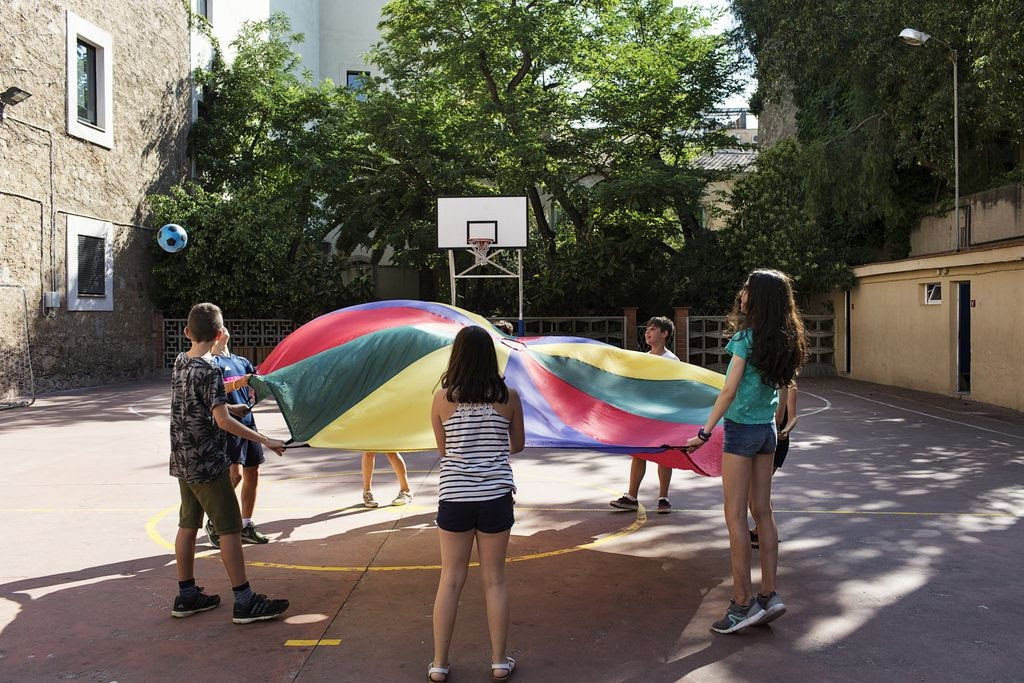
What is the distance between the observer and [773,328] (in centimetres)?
479

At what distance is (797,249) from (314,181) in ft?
45.3

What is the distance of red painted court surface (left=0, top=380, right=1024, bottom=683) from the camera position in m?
4.37

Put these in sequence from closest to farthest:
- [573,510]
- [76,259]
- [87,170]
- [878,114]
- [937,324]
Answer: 1. [573,510]
2. [937,324]
3. [76,259]
4. [87,170]
5. [878,114]

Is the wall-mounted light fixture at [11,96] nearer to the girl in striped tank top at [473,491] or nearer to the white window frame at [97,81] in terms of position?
the white window frame at [97,81]

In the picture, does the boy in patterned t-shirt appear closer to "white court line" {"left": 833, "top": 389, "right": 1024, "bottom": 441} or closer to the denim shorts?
the denim shorts

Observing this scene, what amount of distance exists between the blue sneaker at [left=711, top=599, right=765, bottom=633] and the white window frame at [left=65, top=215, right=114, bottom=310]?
18305mm

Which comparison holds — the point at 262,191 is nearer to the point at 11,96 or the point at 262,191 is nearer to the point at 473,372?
the point at 11,96

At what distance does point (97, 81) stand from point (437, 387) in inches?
721

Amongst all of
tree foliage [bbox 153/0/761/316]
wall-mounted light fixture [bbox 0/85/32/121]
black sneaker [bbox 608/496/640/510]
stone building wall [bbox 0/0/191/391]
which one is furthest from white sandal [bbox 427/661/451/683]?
tree foliage [bbox 153/0/761/316]

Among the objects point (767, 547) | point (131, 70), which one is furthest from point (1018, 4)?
point (131, 70)

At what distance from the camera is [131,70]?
21.5 metres

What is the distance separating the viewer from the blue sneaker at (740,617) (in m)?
4.70

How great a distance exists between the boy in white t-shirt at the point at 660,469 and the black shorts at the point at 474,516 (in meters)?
3.60

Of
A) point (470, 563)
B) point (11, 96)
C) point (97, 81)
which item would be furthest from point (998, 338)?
point (97, 81)
